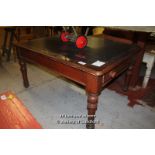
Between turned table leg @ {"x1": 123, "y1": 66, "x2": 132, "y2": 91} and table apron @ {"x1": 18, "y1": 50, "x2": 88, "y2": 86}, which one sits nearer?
table apron @ {"x1": 18, "y1": 50, "x2": 88, "y2": 86}

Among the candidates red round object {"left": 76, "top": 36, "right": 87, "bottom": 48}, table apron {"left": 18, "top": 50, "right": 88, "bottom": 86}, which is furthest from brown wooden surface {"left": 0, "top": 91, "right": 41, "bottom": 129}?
red round object {"left": 76, "top": 36, "right": 87, "bottom": 48}

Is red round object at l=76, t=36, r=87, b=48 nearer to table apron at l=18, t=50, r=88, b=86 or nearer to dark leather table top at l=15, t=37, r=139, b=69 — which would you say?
dark leather table top at l=15, t=37, r=139, b=69

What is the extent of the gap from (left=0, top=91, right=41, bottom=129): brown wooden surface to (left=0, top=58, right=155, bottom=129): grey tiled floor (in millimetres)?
481

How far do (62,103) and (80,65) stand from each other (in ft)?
2.85

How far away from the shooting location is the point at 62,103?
1910mm

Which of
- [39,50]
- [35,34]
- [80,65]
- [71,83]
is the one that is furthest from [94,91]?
[35,34]

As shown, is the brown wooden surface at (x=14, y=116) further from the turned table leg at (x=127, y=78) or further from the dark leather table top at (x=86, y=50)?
the turned table leg at (x=127, y=78)

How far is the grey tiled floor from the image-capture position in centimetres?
161

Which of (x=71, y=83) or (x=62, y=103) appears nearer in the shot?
(x=62, y=103)

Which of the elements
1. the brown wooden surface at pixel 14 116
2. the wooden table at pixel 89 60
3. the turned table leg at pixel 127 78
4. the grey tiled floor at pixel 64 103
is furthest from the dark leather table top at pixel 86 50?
the grey tiled floor at pixel 64 103

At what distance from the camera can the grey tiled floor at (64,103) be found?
161 cm
